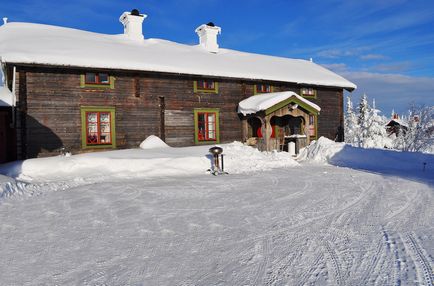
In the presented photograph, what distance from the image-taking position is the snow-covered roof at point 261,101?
17.0 meters

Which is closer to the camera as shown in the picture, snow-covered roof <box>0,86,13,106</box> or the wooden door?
snow-covered roof <box>0,86,13,106</box>

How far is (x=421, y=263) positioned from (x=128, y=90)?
14001 mm

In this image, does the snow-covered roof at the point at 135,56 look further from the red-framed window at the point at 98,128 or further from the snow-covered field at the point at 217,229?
the snow-covered field at the point at 217,229

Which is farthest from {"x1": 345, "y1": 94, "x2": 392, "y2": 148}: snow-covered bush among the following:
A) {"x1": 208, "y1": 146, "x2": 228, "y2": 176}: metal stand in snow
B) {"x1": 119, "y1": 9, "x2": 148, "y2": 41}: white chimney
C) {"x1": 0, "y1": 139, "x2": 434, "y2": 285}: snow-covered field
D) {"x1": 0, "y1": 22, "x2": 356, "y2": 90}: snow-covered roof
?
{"x1": 0, "y1": 139, "x2": 434, "y2": 285}: snow-covered field

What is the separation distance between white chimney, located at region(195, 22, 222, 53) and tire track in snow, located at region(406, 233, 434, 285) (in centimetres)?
1889

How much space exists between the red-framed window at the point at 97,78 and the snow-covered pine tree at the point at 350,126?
3522cm

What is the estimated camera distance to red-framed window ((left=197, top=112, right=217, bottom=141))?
17828 mm

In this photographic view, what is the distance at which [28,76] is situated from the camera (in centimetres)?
1373

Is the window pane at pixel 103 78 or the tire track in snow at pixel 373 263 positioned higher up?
the window pane at pixel 103 78

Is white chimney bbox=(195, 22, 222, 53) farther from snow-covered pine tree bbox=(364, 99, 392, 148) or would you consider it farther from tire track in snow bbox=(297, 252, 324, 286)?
snow-covered pine tree bbox=(364, 99, 392, 148)

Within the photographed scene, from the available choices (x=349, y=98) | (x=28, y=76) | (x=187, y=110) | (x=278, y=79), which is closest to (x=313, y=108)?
(x=278, y=79)

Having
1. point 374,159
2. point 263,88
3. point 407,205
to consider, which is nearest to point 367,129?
point 263,88

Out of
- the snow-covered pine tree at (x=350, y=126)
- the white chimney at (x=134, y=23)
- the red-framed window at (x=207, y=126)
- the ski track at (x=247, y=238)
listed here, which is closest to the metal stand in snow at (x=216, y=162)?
the ski track at (x=247, y=238)

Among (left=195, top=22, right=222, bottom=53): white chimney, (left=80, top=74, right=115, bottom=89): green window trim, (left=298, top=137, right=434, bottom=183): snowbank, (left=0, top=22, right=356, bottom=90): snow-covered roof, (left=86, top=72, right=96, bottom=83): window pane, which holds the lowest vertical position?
(left=298, top=137, right=434, bottom=183): snowbank
